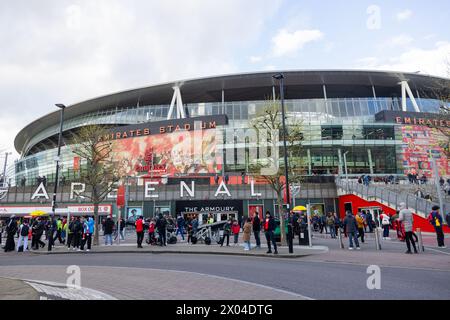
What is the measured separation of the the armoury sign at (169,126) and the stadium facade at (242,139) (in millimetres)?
169

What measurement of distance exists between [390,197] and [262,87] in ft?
115

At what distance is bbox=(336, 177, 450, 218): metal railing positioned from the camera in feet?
75.0

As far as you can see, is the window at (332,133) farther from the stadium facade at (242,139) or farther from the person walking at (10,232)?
the person walking at (10,232)

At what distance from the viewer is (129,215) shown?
4006 centimetres

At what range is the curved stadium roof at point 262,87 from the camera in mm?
52844

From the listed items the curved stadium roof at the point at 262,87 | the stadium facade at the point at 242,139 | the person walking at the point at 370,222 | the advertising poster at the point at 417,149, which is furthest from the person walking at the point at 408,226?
the curved stadium roof at the point at 262,87

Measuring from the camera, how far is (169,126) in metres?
50.6

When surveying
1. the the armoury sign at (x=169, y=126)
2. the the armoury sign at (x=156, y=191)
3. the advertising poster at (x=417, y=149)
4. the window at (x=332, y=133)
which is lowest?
the the armoury sign at (x=156, y=191)

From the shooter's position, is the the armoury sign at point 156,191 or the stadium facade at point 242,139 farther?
the stadium facade at point 242,139

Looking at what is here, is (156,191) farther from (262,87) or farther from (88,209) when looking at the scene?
(262,87)

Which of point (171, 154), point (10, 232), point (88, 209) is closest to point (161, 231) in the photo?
point (10, 232)

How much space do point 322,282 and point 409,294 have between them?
1854 millimetres
